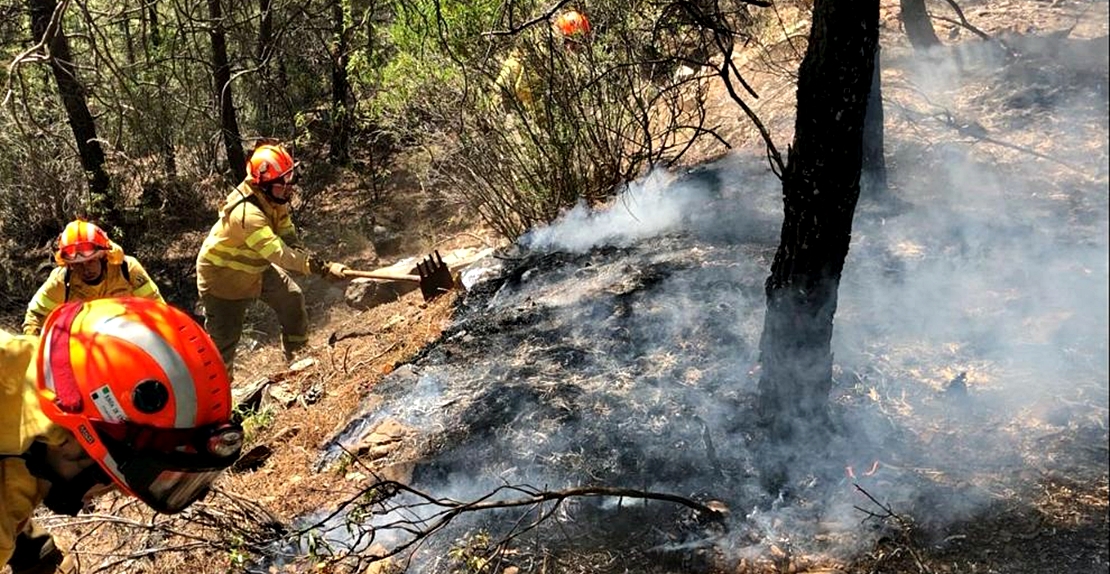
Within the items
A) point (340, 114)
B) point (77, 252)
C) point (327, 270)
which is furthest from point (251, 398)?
point (340, 114)

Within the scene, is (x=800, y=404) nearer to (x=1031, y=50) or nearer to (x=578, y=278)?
(x=578, y=278)

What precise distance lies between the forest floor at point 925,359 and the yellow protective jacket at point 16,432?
2.85 feet

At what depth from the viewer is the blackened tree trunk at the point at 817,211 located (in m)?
2.64

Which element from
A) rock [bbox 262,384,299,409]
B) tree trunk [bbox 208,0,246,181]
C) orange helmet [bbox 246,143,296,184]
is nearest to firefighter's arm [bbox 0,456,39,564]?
rock [bbox 262,384,299,409]

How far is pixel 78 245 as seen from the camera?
16.9ft

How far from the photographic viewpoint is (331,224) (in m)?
11.7

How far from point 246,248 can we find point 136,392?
384cm

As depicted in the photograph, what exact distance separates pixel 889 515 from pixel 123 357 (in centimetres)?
265

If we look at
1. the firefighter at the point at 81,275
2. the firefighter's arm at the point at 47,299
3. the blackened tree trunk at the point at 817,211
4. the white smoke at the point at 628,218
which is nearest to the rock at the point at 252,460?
the firefighter at the point at 81,275

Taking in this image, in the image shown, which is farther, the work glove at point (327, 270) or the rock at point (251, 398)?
the work glove at point (327, 270)

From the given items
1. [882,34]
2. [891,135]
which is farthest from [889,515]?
[882,34]

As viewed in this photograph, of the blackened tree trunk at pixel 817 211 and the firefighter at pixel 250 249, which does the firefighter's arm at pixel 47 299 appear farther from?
the blackened tree trunk at pixel 817 211

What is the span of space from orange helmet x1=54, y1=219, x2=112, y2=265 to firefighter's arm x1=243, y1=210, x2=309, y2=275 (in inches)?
38.0

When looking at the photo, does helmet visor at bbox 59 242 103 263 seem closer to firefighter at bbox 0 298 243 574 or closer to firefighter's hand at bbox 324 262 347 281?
firefighter's hand at bbox 324 262 347 281
